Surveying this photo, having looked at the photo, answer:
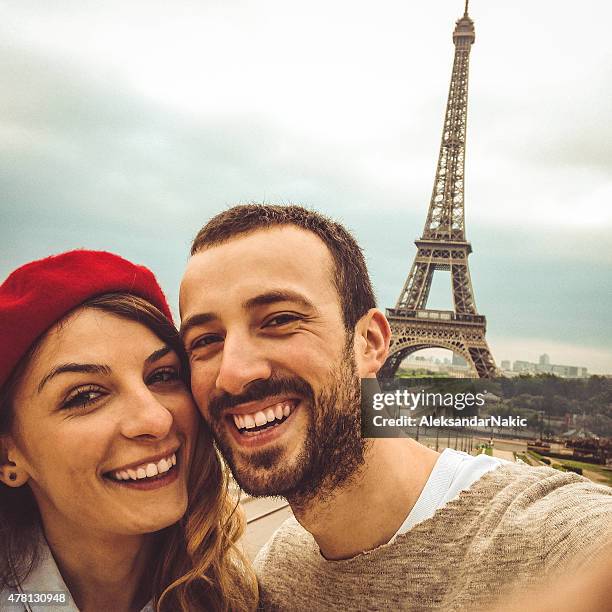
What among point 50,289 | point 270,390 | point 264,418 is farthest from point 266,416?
point 50,289

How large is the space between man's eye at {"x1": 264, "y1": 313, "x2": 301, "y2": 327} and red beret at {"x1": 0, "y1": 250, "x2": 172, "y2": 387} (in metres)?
0.93

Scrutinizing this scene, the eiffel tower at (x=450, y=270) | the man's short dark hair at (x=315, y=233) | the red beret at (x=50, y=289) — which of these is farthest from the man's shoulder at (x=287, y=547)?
the eiffel tower at (x=450, y=270)

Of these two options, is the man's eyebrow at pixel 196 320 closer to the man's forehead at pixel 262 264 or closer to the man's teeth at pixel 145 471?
the man's forehead at pixel 262 264

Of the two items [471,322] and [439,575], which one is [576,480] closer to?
[439,575]

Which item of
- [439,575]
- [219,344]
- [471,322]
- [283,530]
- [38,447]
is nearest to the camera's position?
[439,575]

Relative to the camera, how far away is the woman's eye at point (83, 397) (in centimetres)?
297

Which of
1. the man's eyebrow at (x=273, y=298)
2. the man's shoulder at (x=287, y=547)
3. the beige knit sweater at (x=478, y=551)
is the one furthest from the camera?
the man's shoulder at (x=287, y=547)

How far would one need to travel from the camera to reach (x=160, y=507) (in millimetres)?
3098

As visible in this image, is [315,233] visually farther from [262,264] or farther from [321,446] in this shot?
[321,446]

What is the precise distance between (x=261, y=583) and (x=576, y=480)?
6.55 feet

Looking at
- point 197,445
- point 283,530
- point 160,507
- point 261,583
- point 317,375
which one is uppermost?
point 317,375

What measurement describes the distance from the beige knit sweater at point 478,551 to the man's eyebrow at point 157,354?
55.5 inches

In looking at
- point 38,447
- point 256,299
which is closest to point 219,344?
point 256,299

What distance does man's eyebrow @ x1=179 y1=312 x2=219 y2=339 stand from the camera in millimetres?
3113
